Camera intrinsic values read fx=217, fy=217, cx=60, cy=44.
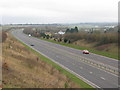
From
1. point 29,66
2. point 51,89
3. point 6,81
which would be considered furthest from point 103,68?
point 6,81

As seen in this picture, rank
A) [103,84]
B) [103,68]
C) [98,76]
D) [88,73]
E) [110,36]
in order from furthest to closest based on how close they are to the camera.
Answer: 1. [110,36]
2. [103,68]
3. [88,73]
4. [98,76]
5. [103,84]

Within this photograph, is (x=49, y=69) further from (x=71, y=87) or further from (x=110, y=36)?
(x=110, y=36)

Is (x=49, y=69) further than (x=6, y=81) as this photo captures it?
Yes

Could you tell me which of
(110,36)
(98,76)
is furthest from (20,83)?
(110,36)

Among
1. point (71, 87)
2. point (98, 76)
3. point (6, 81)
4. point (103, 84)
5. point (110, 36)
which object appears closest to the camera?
point (6, 81)

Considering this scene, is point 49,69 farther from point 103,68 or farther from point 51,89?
point 51,89

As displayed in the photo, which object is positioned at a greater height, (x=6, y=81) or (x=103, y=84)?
(x=6, y=81)

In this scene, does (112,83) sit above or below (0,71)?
below

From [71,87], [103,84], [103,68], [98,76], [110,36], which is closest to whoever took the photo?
[71,87]

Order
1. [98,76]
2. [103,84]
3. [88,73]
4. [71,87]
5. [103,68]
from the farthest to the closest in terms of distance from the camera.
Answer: [103,68]
[88,73]
[98,76]
[103,84]
[71,87]
